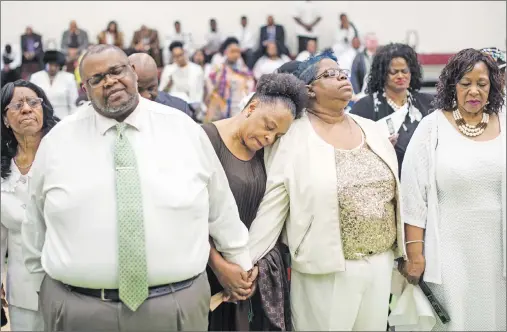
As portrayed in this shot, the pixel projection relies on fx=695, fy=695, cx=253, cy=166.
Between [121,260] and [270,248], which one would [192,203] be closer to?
[121,260]

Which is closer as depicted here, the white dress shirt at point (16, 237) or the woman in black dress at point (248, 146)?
the woman in black dress at point (248, 146)

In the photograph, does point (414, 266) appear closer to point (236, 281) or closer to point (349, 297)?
point (349, 297)

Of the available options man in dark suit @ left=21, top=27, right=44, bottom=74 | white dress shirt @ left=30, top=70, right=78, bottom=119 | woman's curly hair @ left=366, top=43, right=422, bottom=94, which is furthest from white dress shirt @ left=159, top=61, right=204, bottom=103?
woman's curly hair @ left=366, top=43, right=422, bottom=94

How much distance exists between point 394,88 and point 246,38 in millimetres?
11407

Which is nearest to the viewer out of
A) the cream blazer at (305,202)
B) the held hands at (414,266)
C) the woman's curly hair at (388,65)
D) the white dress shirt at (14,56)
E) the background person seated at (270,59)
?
the cream blazer at (305,202)

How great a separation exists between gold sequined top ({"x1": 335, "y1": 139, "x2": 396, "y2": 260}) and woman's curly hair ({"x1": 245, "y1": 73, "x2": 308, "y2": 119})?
0.25 metres

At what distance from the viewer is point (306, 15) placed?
50.4 feet

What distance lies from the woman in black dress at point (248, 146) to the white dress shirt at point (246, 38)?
12219mm

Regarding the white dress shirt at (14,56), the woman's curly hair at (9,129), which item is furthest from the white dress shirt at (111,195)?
the white dress shirt at (14,56)

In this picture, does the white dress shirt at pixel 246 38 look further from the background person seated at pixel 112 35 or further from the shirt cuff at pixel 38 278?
the shirt cuff at pixel 38 278

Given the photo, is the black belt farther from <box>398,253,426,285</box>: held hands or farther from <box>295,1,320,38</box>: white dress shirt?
<box>295,1,320,38</box>: white dress shirt

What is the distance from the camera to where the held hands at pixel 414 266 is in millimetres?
2941

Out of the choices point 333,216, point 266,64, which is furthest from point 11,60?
point 333,216

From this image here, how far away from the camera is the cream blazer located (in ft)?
8.93
